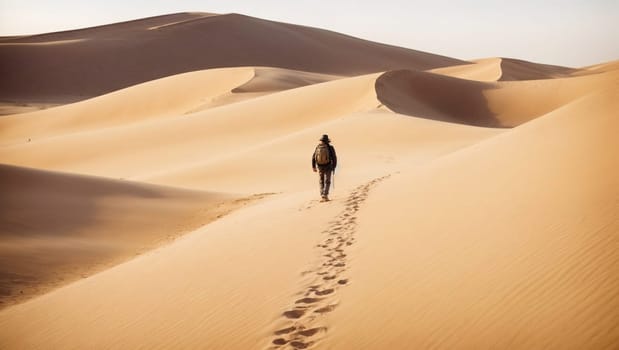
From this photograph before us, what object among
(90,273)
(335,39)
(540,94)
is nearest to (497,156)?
(90,273)

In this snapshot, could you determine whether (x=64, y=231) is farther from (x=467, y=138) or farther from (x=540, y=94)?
(x=540, y=94)

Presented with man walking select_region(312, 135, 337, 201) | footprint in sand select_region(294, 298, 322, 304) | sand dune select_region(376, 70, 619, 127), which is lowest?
footprint in sand select_region(294, 298, 322, 304)

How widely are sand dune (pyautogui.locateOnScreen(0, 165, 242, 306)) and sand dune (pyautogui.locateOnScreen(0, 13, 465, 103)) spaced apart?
1955 inches

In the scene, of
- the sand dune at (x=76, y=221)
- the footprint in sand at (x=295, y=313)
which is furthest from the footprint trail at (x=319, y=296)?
Result: the sand dune at (x=76, y=221)

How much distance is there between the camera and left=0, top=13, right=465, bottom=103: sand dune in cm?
6412

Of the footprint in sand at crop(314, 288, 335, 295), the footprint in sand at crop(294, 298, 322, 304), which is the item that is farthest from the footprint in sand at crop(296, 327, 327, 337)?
the footprint in sand at crop(314, 288, 335, 295)

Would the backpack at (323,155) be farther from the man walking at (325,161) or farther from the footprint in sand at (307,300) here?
the footprint in sand at (307,300)

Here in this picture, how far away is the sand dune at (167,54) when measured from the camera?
6412cm

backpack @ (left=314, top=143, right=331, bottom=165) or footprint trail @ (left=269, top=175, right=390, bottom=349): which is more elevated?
backpack @ (left=314, top=143, right=331, bottom=165)

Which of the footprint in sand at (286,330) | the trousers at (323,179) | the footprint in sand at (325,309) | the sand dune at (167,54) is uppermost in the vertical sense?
the sand dune at (167,54)

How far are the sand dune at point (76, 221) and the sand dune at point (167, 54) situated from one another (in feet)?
163

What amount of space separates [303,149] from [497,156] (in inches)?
446

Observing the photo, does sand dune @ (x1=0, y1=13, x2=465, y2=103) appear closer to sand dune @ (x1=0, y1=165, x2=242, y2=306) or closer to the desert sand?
the desert sand

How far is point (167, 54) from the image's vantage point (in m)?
75.8
